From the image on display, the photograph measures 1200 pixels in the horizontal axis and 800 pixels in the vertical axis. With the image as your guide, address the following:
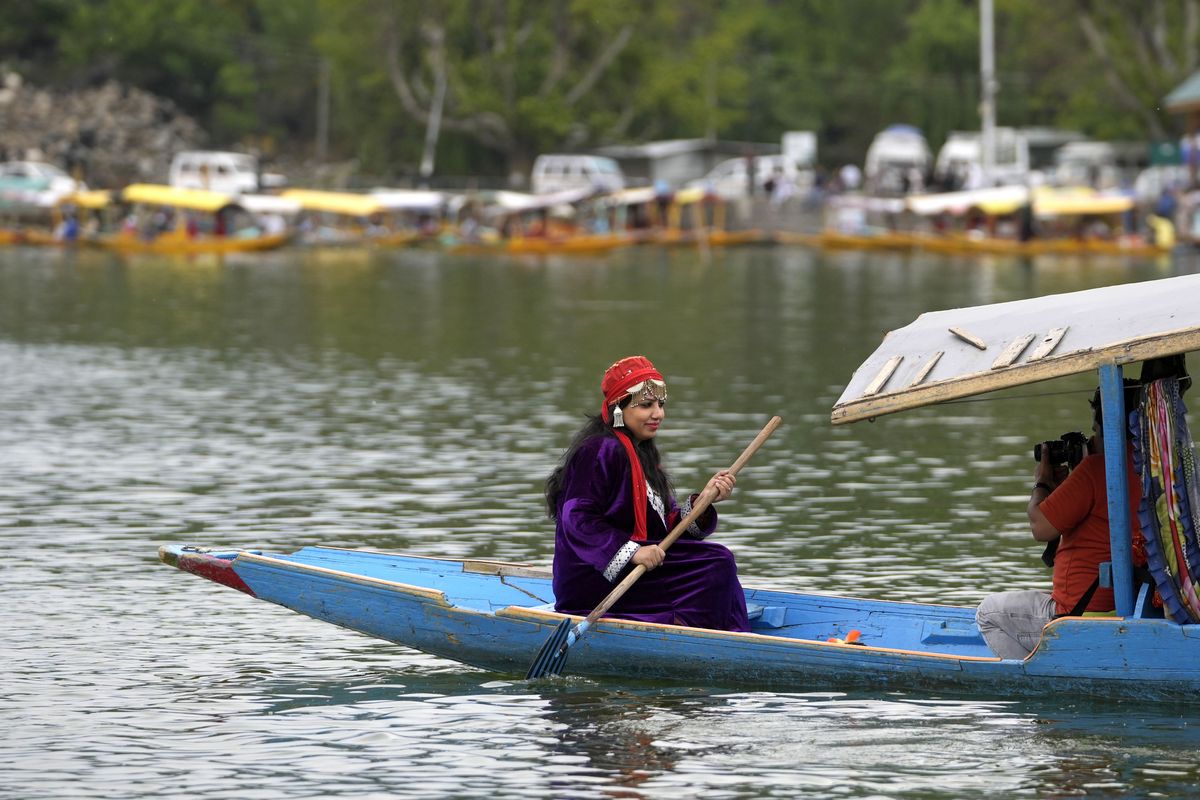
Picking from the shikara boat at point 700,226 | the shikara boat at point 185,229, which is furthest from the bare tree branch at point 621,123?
the shikara boat at point 185,229

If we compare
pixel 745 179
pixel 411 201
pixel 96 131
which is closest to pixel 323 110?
pixel 96 131

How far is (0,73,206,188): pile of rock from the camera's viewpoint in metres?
64.2

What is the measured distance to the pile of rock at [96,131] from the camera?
211 feet

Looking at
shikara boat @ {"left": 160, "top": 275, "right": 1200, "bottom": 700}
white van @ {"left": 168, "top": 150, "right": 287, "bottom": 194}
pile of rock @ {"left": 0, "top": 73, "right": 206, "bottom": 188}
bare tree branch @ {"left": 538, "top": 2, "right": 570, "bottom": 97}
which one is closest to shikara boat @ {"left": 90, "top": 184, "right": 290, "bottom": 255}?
white van @ {"left": 168, "top": 150, "right": 287, "bottom": 194}

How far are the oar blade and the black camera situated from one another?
6.69ft

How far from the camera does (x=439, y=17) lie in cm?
6025

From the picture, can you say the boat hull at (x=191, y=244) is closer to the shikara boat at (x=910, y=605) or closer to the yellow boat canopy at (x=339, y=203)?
the yellow boat canopy at (x=339, y=203)

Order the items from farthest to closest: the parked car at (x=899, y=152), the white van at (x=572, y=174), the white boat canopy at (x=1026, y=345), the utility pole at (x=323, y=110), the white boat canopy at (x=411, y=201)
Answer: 1. the utility pole at (x=323, y=110)
2. the parked car at (x=899, y=152)
3. the white van at (x=572, y=174)
4. the white boat canopy at (x=411, y=201)
5. the white boat canopy at (x=1026, y=345)

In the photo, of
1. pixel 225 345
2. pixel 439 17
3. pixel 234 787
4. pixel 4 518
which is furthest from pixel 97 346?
pixel 439 17

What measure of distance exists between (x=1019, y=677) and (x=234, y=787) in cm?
307

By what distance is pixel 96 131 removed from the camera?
6512cm

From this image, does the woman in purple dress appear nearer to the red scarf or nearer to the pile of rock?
the red scarf

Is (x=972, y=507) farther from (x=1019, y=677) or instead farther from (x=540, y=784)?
(x=540, y=784)

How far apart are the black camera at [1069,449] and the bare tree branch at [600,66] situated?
5275 centimetres
